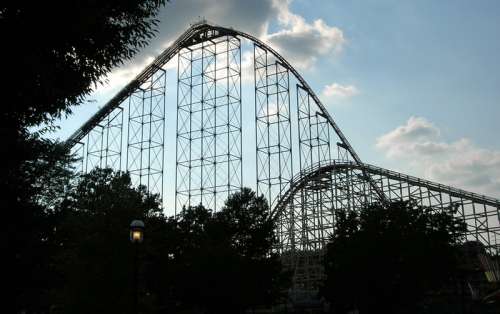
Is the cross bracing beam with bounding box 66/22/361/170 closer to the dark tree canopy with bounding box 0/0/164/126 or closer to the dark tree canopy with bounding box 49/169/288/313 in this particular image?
the dark tree canopy with bounding box 49/169/288/313

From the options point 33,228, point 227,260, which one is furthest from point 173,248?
point 33,228

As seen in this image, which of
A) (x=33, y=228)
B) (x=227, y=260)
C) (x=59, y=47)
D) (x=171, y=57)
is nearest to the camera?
(x=59, y=47)

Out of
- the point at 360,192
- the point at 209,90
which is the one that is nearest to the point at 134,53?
the point at 209,90

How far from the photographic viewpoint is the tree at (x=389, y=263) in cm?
2472

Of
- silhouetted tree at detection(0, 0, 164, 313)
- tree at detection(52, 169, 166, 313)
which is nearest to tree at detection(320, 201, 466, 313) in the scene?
tree at detection(52, 169, 166, 313)

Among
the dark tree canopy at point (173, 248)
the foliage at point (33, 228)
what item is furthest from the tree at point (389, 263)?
the foliage at point (33, 228)

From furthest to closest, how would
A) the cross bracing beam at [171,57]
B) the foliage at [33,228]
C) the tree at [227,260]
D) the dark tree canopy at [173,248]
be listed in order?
the cross bracing beam at [171,57]
the tree at [227,260]
the dark tree canopy at [173,248]
the foliage at [33,228]

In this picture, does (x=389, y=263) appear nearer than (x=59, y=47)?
No

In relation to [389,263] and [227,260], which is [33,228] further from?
[389,263]

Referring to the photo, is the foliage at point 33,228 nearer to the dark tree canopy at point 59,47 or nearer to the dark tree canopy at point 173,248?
the dark tree canopy at point 173,248

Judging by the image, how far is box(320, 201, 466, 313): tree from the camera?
24719mm

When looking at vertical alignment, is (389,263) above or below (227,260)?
below

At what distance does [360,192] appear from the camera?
3962 centimetres

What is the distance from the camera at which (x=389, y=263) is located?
2506 cm
